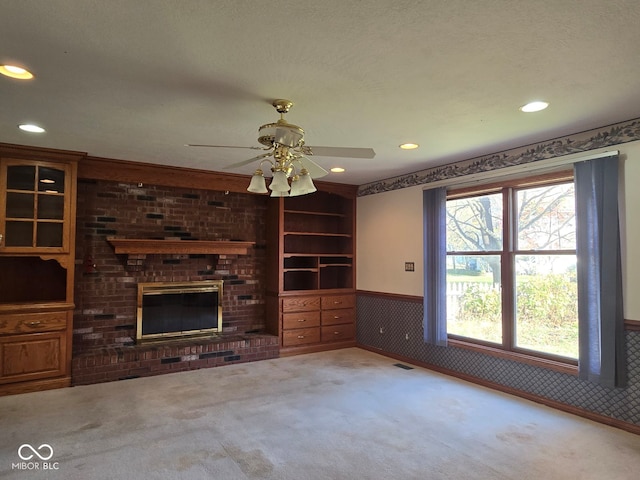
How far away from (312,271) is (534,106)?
3.82 metres

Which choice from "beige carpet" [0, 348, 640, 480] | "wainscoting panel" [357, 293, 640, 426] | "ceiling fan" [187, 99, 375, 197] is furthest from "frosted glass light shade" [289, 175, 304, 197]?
"wainscoting panel" [357, 293, 640, 426]

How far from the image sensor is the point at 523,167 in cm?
392

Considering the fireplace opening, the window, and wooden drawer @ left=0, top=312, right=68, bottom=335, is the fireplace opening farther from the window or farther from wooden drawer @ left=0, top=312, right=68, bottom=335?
the window

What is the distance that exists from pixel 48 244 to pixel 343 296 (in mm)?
3750

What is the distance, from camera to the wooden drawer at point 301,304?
5652 mm

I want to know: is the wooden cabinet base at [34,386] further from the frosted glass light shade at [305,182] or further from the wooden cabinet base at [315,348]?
the frosted glass light shade at [305,182]

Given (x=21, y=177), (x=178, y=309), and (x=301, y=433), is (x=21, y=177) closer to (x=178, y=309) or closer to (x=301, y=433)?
(x=178, y=309)

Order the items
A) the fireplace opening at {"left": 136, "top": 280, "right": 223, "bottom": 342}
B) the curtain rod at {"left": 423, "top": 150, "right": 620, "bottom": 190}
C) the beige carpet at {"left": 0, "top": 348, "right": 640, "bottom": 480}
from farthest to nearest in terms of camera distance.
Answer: the fireplace opening at {"left": 136, "top": 280, "right": 223, "bottom": 342}, the curtain rod at {"left": 423, "top": 150, "right": 620, "bottom": 190}, the beige carpet at {"left": 0, "top": 348, "right": 640, "bottom": 480}

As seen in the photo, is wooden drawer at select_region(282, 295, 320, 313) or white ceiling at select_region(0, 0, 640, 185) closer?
white ceiling at select_region(0, 0, 640, 185)

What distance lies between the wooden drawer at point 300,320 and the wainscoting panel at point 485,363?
72 cm

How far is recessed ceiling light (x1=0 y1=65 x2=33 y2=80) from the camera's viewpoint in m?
2.28

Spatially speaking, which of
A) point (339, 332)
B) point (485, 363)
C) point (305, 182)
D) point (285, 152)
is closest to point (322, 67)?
point (285, 152)

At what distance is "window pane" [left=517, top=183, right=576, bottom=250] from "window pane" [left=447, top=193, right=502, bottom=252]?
251mm

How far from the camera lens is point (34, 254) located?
4.11m
